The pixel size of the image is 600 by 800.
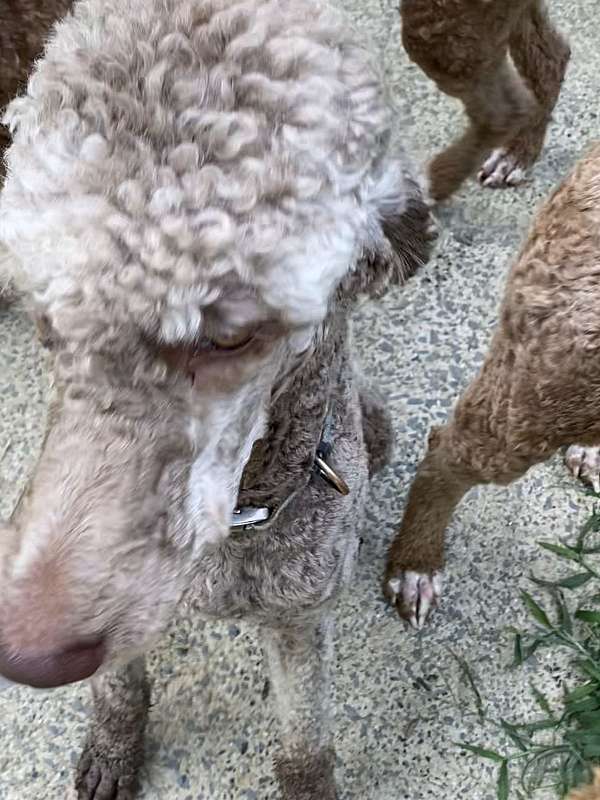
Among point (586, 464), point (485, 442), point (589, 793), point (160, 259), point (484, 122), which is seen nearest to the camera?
point (160, 259)

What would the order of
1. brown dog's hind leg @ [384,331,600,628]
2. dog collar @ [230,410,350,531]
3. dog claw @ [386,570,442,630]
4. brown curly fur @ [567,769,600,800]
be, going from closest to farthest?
brown curly fur @ [567,769,600,800]
dog collar @ [230,410,350,531]
brown dog's hind leg @ [384,331,600,628]
dog claw @ [386,570,442,630]

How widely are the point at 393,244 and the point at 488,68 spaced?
1228mm

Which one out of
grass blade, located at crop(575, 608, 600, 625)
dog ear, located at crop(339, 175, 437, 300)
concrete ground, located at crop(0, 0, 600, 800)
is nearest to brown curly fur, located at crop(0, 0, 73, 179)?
concrete ground, located at crop(0, 0, 600, 800)

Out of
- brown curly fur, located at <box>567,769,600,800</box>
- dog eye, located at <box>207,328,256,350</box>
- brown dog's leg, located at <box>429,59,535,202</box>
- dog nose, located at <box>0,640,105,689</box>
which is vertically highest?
dog eye, located at <box>207,328,256,350</box>

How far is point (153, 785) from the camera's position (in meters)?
2.01

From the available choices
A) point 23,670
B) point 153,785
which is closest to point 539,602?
point 153,785

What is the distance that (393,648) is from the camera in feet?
7.16

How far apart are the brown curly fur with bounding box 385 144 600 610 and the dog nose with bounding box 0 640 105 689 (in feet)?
2.87

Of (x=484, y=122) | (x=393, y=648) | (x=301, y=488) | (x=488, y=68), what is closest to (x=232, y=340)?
(x=301, y=488)

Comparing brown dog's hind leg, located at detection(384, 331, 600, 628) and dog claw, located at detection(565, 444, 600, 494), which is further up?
brown dog's hind leg, located at detection(384, 331, 600, 628)

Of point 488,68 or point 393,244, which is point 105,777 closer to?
point 393,244

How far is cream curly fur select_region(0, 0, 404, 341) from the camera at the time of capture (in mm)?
961

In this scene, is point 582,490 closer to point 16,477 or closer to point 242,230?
point 16,477

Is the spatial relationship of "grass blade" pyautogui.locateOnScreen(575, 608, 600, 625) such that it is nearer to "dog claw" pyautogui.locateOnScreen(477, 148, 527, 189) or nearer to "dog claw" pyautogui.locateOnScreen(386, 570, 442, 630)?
"dog claw" pyautogui.locateOnScreen(386, 570, 442, 630)
